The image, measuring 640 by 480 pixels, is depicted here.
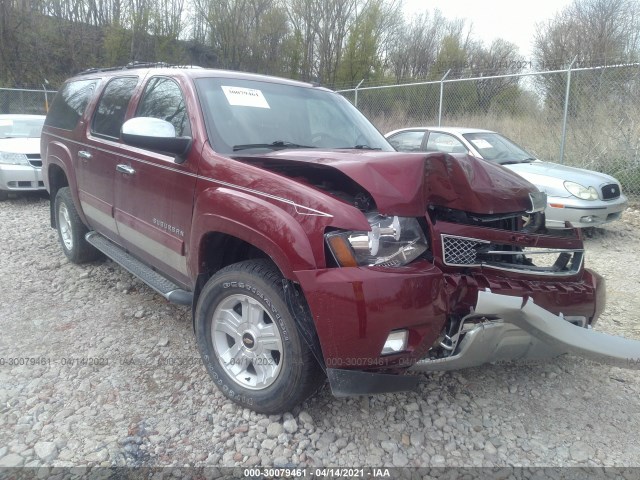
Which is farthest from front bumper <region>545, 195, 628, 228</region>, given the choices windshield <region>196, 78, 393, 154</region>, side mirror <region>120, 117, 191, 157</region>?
side mirror <region>120, 117, 191, 157</region>

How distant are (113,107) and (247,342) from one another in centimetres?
252

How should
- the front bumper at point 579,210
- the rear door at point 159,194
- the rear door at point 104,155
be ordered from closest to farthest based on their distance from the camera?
the rear door at point 159,194, the rear door at point 104,155, the front bumper at point 579,210

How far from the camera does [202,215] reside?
9.11 feet

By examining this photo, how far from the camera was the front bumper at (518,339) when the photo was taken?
2254 millimetres

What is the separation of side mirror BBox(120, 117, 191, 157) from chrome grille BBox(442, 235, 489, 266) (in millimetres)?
1624

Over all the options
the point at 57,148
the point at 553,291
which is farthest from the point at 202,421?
the point at 57,148

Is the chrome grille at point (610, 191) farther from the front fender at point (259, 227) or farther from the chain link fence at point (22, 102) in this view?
the chain link fence at point (22, 102)

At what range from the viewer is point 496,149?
24.2 ft

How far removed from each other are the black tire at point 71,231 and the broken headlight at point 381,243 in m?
3.51

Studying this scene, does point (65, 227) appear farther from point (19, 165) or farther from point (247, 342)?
point (19, 165)

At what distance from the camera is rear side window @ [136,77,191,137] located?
3207 millimetres

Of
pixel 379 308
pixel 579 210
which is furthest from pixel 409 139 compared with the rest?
pixel 379 308

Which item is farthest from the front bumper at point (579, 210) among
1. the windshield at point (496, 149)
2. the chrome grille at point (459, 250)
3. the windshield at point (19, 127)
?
the windshield at point (19, 127)

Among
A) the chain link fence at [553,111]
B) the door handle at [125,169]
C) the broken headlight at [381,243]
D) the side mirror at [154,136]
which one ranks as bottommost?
the broken headlight at [381,243]
